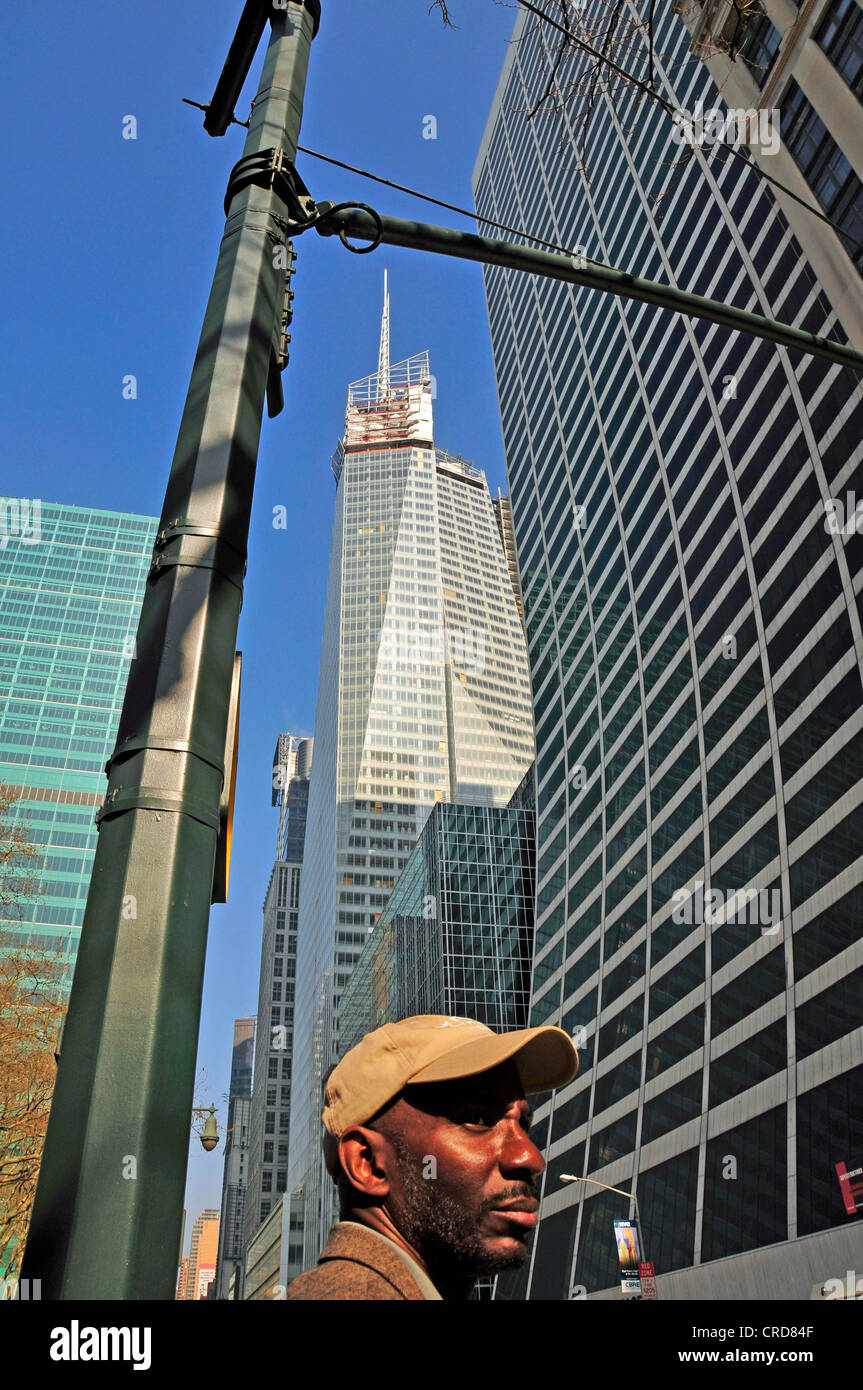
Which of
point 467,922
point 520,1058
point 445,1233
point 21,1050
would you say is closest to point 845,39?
point 520,1058

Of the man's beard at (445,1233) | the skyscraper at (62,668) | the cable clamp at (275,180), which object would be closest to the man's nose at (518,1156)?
the man's beard at (445,1233)

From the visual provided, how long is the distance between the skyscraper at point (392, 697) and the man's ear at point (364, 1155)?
126667 mm

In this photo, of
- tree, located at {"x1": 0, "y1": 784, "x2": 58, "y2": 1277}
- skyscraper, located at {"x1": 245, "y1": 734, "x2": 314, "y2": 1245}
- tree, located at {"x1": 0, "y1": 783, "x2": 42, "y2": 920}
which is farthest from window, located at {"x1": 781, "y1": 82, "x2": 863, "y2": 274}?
skyscraper, located at {"x1": 245, "y1": 734, "x2": 314, "y2": 1245}

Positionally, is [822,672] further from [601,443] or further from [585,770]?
[601,443]

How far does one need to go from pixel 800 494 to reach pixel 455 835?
4561cm

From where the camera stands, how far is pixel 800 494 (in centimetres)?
6112

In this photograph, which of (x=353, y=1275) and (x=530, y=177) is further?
(x=530, y=177)

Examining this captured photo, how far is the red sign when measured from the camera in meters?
41.6

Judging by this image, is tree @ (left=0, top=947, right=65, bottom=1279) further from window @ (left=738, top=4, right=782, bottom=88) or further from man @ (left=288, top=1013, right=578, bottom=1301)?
window @ (left=738, top=4, right=782, bottom=88)

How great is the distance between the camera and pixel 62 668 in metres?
109

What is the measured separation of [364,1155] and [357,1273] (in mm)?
371

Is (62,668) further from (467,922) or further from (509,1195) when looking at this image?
(509,1195)

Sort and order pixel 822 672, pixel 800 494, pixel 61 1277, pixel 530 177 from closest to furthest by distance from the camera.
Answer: pixel 61 1277, pixel 822 672, pixel 800 494, pixel 530 177
